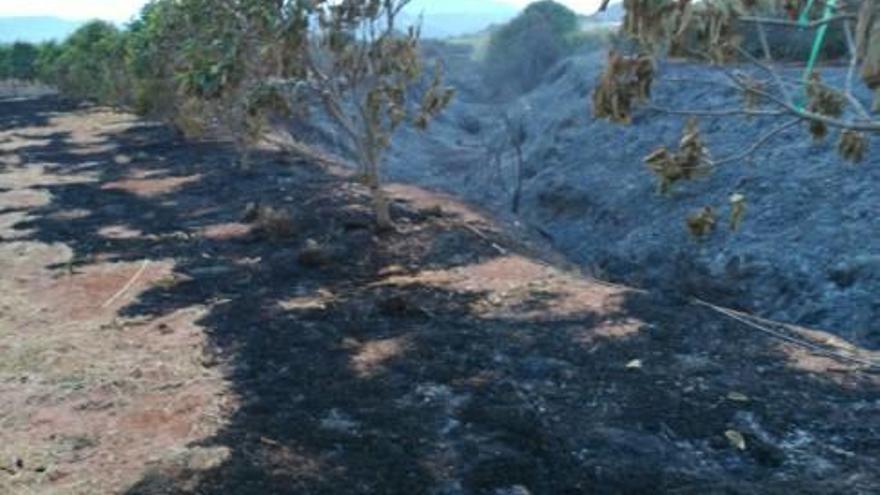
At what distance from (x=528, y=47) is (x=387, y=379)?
2362 inches

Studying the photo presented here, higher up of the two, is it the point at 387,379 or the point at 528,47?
the point at 528,47

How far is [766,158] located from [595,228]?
4.32 m

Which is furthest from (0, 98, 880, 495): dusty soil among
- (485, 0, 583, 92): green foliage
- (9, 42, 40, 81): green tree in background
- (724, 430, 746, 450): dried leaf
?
(9, 42, 40, 81): green tree in background

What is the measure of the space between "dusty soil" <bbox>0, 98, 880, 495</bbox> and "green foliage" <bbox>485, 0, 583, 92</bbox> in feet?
171

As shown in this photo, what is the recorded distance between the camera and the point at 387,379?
9.01 meters

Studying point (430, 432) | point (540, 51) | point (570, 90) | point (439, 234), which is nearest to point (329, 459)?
point (430, 432)

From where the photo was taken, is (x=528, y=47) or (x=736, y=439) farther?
(x=528, y=47)

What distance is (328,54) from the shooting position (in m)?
15.5

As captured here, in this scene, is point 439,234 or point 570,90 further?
point 570,90

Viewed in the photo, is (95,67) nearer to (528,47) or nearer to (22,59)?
(528,47)

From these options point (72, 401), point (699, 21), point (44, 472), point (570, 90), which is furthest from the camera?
point (570, 90)

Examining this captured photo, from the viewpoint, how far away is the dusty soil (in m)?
7.12

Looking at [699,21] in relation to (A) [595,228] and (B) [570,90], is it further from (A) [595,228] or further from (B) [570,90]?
(B) [570,90]

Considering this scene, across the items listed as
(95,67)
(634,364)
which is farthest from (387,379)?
(95,67)
